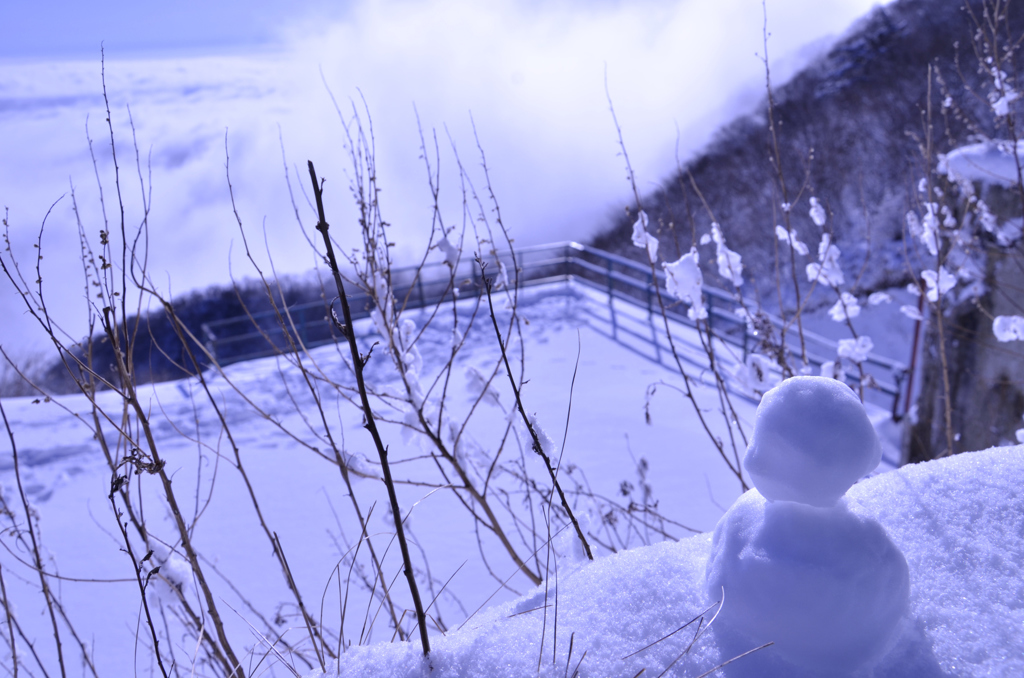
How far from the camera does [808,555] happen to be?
1.13 metres

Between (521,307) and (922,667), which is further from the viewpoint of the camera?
(521,307)

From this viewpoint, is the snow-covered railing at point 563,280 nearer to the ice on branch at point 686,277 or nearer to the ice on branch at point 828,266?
the ice on branch at point 686,277

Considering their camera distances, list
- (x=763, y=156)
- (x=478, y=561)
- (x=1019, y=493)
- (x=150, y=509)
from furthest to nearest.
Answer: (x=763, y=156)
(x=150, y=509)
(x=478, y=561)
(x=1019, y=493)

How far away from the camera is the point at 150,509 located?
5.03 meters

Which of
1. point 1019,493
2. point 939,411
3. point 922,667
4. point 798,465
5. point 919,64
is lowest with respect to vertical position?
point 939,411

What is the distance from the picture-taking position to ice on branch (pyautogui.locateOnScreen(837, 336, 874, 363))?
3.28 meters

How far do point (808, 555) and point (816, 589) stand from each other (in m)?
0.06

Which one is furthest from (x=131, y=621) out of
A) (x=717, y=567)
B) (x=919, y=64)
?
(x=919, y=64)

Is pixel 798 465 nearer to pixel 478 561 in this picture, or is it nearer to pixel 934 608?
pixel 934 608

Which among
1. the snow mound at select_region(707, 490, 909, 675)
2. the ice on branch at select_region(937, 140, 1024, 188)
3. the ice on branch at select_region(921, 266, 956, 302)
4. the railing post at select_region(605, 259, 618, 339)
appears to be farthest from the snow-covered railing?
the ice on branch at select_region(937, 140, 1024, 188)

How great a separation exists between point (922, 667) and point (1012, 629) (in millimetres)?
168

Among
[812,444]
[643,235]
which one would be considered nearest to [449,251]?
[643,235]

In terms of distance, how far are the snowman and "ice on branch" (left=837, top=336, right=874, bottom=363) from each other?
7.58 ft

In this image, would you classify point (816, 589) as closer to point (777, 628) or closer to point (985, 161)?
point (777, 628)
